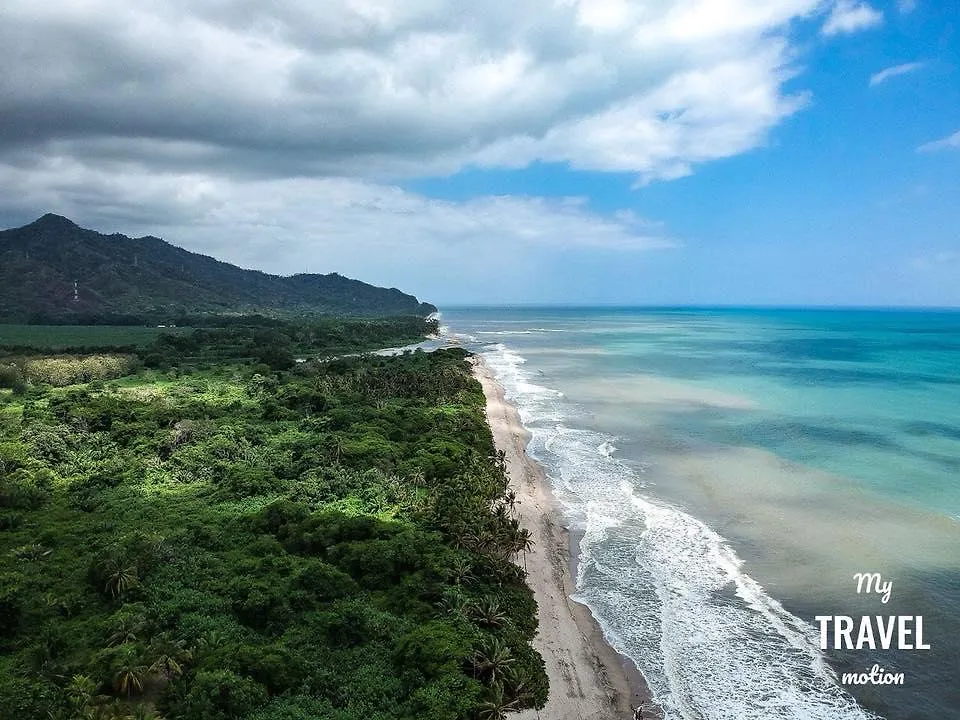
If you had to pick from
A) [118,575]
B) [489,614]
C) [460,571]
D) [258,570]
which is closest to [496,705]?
[489,614]

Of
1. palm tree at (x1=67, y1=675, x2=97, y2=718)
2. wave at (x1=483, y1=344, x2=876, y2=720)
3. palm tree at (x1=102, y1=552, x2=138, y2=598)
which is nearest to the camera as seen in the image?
palm tree at (x1=67, y1=675, x2=97, y2=718)

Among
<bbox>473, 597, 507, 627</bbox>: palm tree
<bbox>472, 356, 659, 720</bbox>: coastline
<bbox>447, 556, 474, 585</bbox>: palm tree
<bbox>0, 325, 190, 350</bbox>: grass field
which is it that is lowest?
<bbox>472, 356, 659, 720</bbox>: coastline

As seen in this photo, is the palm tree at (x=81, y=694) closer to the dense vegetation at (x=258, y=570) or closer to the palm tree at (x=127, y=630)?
the dense vegetation at (x=258, y=570)

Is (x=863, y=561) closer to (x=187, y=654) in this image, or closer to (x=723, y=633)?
(x=723, y=633)

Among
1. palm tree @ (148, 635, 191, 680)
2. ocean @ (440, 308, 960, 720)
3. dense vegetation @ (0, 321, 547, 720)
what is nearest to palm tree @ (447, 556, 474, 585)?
dense vegetation @ (0, 321, 547, 720)

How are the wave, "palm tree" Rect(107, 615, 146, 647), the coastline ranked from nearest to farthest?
the coastline < the wave < "palm tree" Rect(107, 615, 146, 647)

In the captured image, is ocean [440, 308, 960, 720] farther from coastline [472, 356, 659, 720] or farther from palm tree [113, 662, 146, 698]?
palm tree [113, 662, 146, 698]
